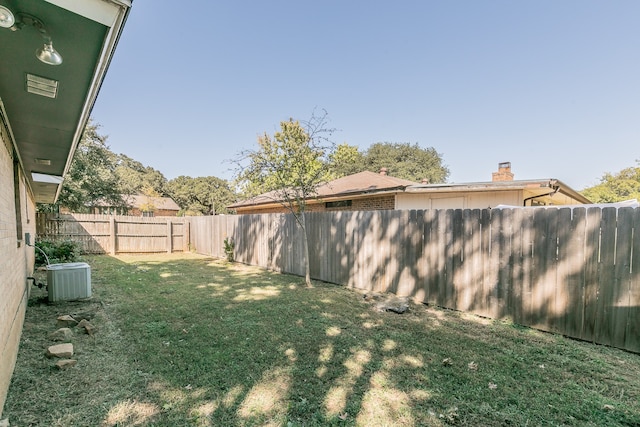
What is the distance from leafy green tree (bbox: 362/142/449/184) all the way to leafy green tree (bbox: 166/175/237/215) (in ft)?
66.2

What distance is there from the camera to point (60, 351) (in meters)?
3.11

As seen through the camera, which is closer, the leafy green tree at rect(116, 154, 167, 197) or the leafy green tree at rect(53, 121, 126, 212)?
the leafy green tree at rect(53, 121, 126, 212)

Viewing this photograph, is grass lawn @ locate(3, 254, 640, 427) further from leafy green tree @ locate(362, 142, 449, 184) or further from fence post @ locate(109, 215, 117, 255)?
leafy green tree @ locate(362, 142, 449, 184)

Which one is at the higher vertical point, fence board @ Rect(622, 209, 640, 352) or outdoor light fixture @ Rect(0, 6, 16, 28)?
outdoor light fixture @ Rect(0, 6, 16, 28)

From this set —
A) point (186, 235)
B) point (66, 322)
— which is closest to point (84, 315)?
point (66, 322)

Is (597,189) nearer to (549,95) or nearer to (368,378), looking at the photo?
(549,95)

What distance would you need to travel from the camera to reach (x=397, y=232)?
19.6 ft

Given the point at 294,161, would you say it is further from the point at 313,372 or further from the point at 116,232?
the point at 116,232

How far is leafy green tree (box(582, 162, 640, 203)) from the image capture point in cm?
2813

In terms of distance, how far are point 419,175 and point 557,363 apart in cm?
3273

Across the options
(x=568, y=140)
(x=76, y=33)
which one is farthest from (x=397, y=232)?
(x=568, y=140)

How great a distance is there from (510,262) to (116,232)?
1537cm

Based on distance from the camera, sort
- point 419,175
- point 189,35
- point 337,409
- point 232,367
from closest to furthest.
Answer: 1. point 337,409
2. point 232,367
3. point 189,35
4. point 419,175

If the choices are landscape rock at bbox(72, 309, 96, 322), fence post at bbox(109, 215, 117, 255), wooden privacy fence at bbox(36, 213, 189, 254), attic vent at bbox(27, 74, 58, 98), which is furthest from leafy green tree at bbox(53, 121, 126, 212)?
attic vent at bbox(27, 74, 58, 98)
